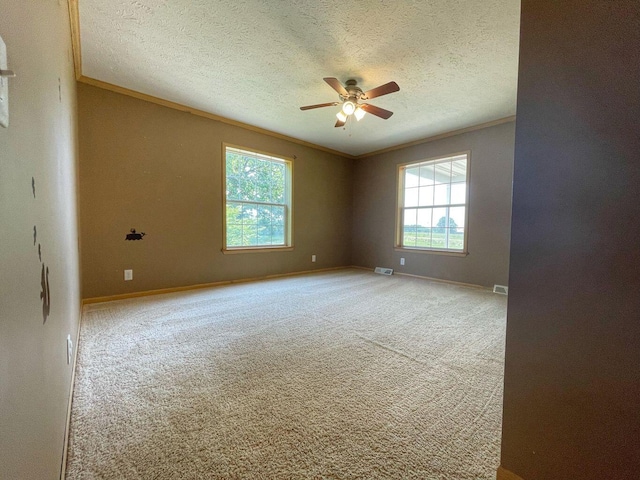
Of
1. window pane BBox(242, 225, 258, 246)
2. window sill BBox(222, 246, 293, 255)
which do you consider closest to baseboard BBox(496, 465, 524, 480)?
window sill BBox(222, 246, 293, 255)

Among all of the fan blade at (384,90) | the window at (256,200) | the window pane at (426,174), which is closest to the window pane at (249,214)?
the window at (256,200)

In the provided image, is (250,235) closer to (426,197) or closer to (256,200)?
(256,200)

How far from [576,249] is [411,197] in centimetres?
427

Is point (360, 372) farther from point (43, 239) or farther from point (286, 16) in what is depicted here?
point (286, 16)

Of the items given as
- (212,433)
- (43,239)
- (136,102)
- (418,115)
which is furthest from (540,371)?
(136,102)

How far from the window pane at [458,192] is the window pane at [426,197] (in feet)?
1.18

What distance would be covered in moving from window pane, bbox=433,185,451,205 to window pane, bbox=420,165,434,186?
0.18 meters

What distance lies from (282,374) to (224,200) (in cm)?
292

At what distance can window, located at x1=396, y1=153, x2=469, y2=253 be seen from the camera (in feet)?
13.9

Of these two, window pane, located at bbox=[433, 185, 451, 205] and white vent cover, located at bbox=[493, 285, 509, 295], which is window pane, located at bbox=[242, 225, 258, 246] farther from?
white vent cover, located at bbox=[493, 285, 509, 295]

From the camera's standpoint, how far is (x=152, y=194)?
3326 mm

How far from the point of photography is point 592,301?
0.74 metres

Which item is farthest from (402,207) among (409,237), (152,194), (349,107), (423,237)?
(152,194)

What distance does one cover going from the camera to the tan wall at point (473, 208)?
3795 millimetres
